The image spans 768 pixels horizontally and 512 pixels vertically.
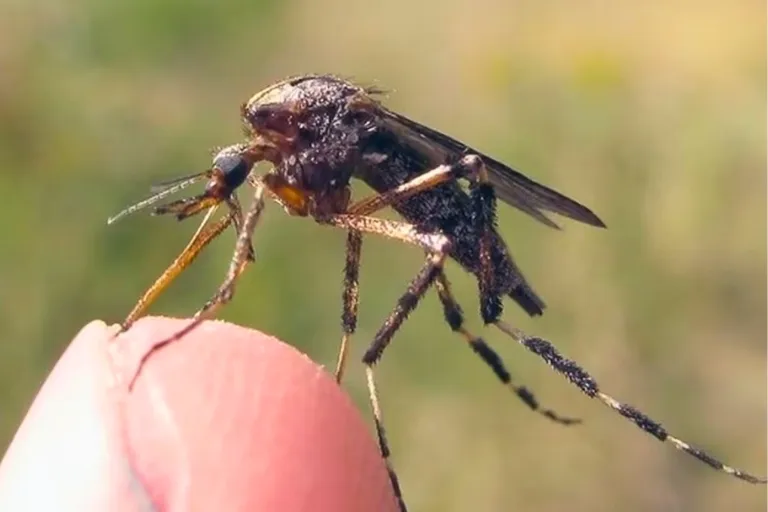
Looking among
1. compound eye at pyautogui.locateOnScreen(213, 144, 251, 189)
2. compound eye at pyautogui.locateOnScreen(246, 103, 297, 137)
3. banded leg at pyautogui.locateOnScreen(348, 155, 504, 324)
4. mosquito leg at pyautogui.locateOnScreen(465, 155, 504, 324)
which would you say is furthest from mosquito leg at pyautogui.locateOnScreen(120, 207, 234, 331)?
mosquito leg at pyautogui.locateOnScreen(465, 155, 504, 324)

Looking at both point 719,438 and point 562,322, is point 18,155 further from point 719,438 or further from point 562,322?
point 719,438

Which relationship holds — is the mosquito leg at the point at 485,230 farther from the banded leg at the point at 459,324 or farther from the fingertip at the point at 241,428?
the fingertip at the point at 241,428

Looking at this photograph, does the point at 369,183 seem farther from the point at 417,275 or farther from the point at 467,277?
the point at 467,277

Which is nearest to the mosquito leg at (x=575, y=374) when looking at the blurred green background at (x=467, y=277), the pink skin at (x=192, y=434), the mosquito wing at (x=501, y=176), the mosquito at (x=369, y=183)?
the mosquito at (x=369, y=183)

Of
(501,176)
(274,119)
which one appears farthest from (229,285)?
A: (501,176)

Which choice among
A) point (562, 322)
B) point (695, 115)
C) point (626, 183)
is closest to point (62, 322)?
point (562, 322)
